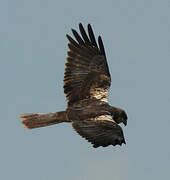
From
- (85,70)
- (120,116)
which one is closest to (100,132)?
(120,116)

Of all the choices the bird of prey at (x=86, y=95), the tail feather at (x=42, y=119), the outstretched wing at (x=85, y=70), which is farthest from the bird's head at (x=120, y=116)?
the tail feather at (x=42, y=119)

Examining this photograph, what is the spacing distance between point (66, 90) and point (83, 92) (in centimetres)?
48

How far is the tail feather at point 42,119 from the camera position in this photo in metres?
18.3

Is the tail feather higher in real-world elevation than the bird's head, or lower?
higher

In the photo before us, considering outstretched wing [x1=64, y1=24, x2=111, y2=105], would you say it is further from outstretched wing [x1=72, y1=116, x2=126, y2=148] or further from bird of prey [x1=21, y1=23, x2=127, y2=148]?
outstretched wing [x1=72, y1=116, x2=126, y2=148]

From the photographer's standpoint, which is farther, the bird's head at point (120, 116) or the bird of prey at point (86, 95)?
the bird's head at point (120, 116)

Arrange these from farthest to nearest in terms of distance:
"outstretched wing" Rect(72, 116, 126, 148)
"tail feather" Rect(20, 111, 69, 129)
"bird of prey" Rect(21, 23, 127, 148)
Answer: "tail feather" Rect(20, 111, 69, 129), "bird of prey" Rect(21, 23, 127, 148), "outstretched wing" Rect(72, 116, 126, 148)

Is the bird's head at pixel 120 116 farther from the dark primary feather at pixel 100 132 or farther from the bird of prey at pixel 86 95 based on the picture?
the dark primary feather at pixel 100 132

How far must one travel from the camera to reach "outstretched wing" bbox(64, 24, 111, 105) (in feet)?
62.3

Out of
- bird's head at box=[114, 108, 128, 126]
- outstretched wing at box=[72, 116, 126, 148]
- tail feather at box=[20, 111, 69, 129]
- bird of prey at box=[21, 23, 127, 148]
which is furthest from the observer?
bird's head at box=[114, 108, 128, 126]

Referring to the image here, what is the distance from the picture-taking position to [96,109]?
59.8 ft

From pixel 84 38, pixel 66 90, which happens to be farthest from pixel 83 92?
pixel 84 38

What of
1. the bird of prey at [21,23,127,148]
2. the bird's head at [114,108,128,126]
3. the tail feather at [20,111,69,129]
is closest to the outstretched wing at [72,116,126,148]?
the bird of prey at [21,23,127,148]

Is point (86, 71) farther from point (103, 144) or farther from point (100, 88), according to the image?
point (103, 144)
